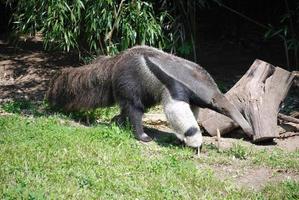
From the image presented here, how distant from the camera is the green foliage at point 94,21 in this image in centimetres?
848

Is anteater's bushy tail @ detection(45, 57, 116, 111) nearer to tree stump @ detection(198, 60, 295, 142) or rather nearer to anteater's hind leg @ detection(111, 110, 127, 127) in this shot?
anteater's hind leg @ detection(111, 110, 127, 127)

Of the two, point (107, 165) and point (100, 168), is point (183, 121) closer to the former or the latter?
point (107, 165)

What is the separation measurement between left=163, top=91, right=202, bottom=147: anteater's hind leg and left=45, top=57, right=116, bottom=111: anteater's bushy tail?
2.94ft

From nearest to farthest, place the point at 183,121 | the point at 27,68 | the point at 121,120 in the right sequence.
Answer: the point at 183,121 → the point at 121,120 → the point at 27,68

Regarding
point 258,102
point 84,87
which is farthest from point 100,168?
point 258,102

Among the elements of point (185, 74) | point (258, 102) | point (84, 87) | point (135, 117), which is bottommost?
point (135, 117)

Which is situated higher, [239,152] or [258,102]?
[258,102]

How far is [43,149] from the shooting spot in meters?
5.79

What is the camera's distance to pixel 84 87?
7.31 metres

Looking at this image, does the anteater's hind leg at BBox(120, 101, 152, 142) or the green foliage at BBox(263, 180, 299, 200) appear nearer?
the green foliage at BBox(263, 180, 299, 200)

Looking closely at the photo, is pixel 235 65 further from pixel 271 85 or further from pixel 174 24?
pixel 271 85

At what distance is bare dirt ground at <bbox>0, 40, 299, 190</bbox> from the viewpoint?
575 centimetres

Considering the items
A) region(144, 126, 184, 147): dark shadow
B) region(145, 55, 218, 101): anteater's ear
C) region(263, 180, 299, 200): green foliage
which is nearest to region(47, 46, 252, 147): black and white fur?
region(145, 55, 218, 101): anteater's ear

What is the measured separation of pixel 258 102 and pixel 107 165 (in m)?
2.62
